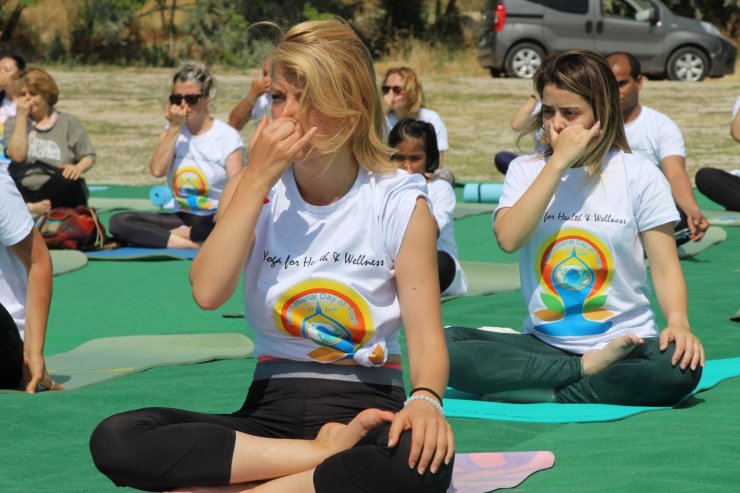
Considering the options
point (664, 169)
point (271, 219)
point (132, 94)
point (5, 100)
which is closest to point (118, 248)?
point (5, 100)

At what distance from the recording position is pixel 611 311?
3990mm

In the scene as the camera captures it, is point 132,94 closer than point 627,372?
No

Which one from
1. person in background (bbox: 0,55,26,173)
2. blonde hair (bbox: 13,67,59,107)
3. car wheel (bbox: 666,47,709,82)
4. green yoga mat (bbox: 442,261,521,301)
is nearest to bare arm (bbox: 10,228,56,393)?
green yoga mat (bbox: 442,261,521,301)

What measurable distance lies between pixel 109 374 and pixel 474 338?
53.0 inches

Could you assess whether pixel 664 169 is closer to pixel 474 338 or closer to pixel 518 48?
pixel 474 338

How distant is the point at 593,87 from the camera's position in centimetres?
396

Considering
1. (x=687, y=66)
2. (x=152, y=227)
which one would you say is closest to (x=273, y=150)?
(x=152, y=227)

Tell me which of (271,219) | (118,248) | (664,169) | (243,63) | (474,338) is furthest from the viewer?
(243,63)

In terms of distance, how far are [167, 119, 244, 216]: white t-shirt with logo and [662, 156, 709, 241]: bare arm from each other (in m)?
2.66

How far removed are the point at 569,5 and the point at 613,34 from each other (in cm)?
80

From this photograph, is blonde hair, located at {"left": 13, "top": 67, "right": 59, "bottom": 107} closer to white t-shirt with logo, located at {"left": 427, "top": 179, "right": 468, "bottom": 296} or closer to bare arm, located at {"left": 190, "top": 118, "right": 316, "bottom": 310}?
white t-shirt with logo, located at {"left": 427, "top": 179, "right": 468, "bottom": 296}

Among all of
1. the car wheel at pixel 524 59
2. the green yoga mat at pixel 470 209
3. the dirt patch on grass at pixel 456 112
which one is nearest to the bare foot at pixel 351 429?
the green yoga mat at pixel 470 209

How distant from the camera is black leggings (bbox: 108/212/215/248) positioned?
8109 mm

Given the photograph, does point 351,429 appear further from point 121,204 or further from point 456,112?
point 456,112
